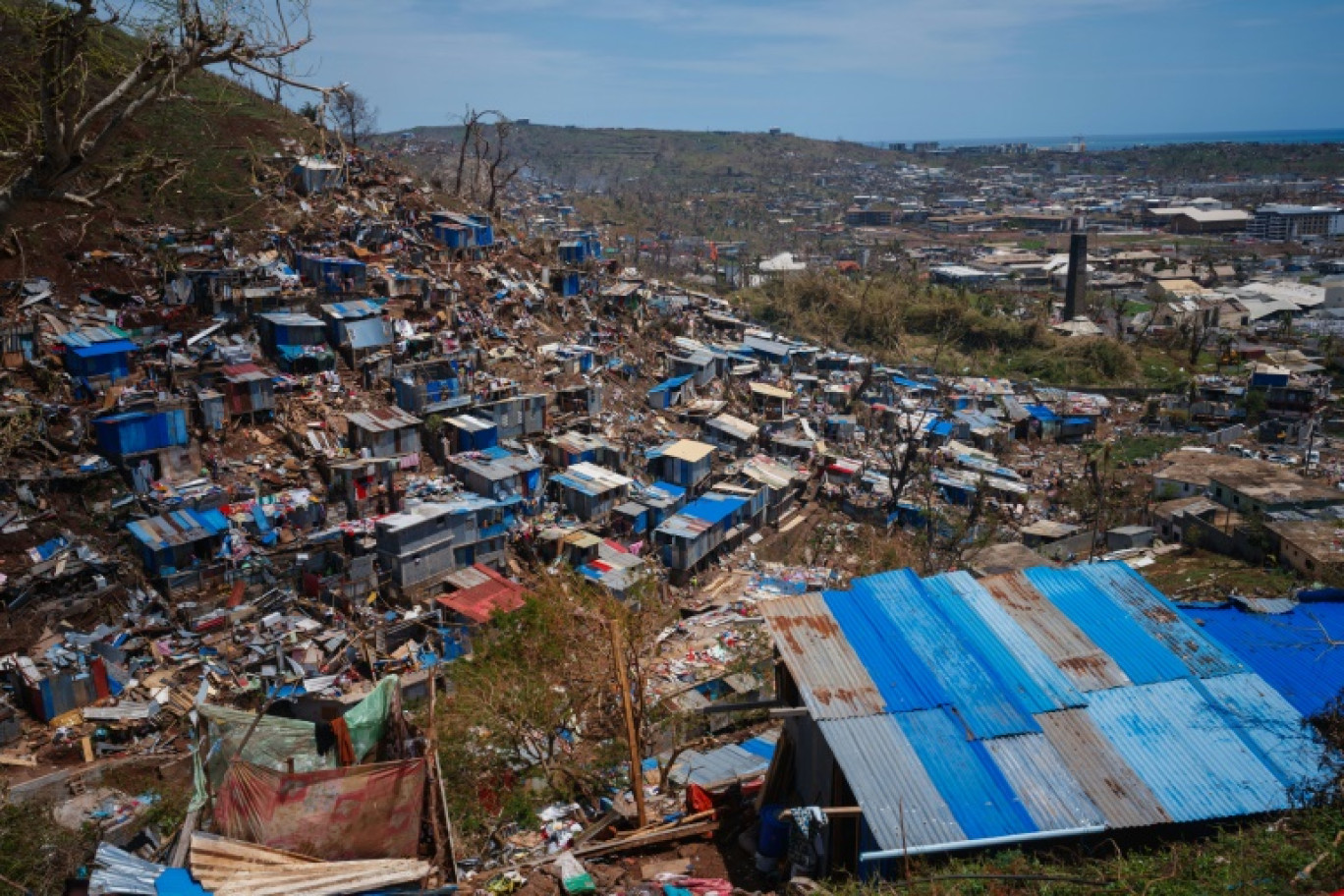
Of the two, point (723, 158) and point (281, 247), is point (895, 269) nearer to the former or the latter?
point (281, 247)

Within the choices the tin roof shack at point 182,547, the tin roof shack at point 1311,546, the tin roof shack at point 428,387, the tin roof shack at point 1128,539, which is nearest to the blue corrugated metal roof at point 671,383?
the tin roof shack at point 428,387

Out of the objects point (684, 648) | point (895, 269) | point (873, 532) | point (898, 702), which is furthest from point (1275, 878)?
point (895, 269)

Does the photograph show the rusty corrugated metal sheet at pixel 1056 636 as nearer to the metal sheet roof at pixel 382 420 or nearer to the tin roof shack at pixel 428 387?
the metal sheet roof at pixel 382 420

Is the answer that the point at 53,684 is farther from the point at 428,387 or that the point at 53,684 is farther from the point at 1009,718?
the point at 1009,718

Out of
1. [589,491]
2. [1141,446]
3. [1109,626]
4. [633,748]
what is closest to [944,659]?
[1109,626]

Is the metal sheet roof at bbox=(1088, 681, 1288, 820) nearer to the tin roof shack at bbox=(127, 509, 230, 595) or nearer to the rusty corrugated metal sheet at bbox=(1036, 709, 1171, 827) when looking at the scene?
the rusty corrugated metal sheet at bbox=(1036, 709, 1171, 827)

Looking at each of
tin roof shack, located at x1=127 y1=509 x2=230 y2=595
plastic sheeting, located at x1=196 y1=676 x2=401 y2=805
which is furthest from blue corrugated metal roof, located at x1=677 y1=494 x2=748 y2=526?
plastic sheeting, located at x1=196 y1=676 x2=401 y2=805
